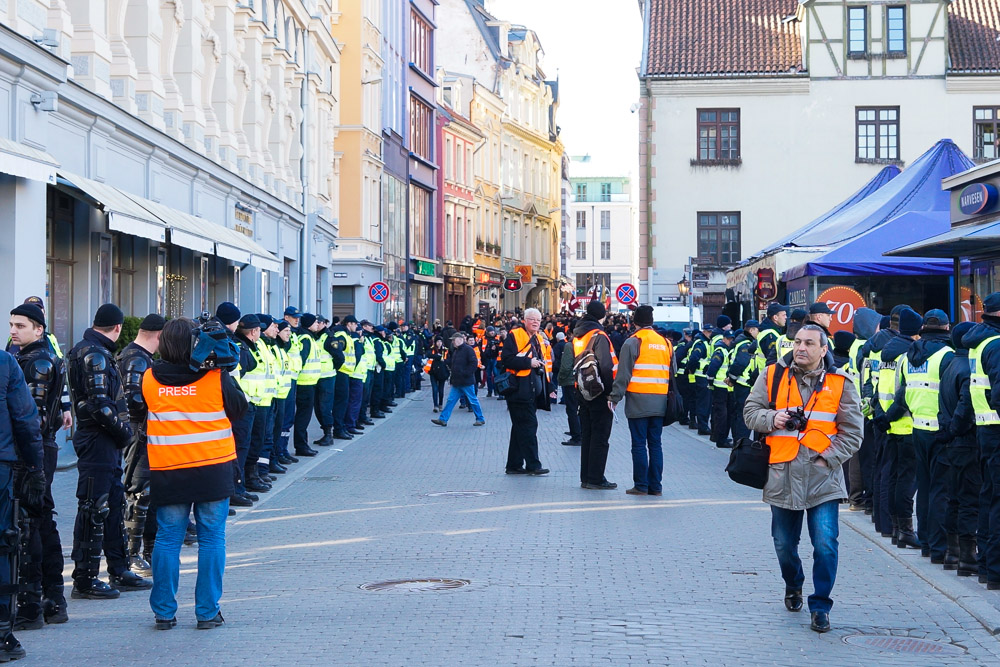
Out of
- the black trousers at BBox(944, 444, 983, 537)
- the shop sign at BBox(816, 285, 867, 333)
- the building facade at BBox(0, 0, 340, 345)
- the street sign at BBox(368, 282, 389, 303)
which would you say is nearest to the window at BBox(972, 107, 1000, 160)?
Answer: the street sign at BBox(368, 282, 389, 303)

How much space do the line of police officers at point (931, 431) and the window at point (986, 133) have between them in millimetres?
36422

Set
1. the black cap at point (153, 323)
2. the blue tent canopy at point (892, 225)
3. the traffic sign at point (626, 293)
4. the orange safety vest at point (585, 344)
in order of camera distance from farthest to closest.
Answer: the traffic sign at point (626, 293), the blue tent canopy at point (892, 225), the orange safety vest at point (585, 344), the black cap at point (153, 323)

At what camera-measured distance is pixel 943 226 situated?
21391mm

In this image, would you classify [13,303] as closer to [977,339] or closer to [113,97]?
[113,97]

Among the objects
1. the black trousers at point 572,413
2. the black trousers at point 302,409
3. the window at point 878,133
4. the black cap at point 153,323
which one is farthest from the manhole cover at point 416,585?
the window at point 878,133

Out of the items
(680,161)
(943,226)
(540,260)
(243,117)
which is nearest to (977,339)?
(943,226)

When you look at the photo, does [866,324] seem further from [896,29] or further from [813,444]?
[896,29]

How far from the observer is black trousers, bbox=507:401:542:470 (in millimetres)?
15008

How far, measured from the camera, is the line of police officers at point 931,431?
28.2ft

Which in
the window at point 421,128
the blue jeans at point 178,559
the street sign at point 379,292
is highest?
the window at point 421,128

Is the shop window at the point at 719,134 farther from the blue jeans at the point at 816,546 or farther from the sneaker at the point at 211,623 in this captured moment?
the sneaker at the point at 211,623

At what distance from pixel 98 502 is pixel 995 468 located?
18.4ft

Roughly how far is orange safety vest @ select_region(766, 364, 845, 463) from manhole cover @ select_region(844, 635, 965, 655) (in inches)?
40.7

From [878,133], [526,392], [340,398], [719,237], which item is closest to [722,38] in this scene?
[878,133]
